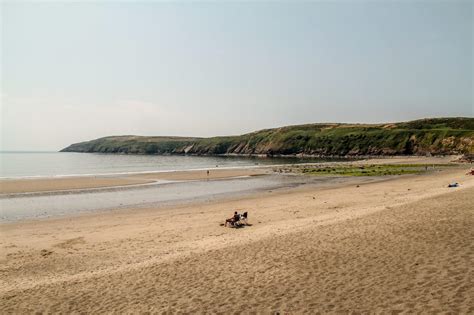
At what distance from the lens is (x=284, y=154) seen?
163000mm

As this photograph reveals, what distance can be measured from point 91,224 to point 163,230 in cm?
589

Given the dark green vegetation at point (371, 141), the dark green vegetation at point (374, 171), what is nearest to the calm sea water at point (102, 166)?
the dark green vegetation at point (374, 171)

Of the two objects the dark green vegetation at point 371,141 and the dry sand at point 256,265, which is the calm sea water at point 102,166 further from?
the dry sand at point 256,265

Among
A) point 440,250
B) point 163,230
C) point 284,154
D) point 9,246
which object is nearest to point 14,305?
point 9,246

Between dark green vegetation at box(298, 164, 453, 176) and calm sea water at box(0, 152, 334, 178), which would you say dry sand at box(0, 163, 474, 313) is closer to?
dark green vegetation at box(298, 164, 453, 176)

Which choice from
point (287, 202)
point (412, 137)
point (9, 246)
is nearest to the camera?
point (9, 246)

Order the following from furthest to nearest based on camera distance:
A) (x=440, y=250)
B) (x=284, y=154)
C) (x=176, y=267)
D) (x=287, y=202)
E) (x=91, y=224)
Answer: (x=284, y=154), (x=287, y=202), (x=91, y=224), (x=176, y=267), (x=440, y=250)

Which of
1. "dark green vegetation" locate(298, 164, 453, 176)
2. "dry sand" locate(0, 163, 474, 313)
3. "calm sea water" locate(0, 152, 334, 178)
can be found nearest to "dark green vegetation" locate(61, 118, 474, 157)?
"calm sea water" locate(0, 152, 334, 178)

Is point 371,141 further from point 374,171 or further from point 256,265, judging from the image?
point 256,265

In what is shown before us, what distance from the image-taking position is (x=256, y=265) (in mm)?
12672

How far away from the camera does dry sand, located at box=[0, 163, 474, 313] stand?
9.48 m

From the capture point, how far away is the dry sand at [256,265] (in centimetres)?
948

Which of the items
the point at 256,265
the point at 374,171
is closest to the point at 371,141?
the point at 374,171

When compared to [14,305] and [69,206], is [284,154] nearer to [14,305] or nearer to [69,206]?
[69,206]
